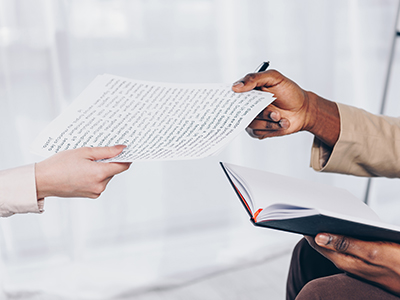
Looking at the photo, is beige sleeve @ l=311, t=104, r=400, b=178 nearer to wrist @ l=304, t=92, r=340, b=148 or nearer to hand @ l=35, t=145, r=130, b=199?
wrist @ l=304, t=92, r=340, b=148

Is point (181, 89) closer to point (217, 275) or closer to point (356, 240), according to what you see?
point (356, 240)

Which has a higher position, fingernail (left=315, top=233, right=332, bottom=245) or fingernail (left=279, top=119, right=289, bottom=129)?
fingernail (left=279, top=119, right=289, bottom=129)

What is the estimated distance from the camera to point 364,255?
0.52 metres

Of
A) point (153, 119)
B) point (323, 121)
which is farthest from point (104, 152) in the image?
point (323, 121)

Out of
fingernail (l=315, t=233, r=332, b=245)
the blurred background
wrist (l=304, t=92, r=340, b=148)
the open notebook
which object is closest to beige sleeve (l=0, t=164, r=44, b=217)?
the open notebook

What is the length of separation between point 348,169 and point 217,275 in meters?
0.72

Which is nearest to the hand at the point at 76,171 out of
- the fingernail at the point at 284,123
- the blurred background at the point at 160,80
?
the fingernail at the point at 284,123

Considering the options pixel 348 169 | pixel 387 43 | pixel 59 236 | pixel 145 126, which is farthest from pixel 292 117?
pixel 387 43

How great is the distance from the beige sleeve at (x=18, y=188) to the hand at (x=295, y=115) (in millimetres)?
479

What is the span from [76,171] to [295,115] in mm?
507

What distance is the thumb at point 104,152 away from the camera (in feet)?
1.93

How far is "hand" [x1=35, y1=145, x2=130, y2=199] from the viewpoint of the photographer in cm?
60

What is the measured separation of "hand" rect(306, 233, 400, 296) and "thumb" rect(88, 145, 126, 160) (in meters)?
0.30

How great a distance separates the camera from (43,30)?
126 centimetres
